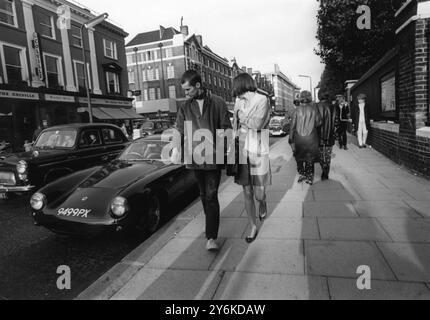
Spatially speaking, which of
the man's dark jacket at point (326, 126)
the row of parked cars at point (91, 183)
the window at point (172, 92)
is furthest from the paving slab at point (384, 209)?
the window at point (172, 92)

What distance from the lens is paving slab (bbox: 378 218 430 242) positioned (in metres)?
3.18

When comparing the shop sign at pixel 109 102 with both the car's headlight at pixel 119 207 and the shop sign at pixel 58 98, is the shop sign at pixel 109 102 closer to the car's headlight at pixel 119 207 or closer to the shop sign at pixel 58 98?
the shop sign at pixel 58 98

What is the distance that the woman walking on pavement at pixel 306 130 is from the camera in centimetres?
552

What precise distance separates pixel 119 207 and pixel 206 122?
139cm

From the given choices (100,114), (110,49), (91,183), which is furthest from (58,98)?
(91,183)

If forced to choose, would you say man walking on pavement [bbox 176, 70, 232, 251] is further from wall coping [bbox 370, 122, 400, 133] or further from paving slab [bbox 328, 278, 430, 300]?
wall coping [bbox 370, 122, 400, 133]

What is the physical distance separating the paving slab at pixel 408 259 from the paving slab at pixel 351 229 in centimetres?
23

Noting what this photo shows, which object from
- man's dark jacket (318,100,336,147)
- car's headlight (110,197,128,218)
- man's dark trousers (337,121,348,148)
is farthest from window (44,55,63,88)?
car's headlight (110,197,128,218)

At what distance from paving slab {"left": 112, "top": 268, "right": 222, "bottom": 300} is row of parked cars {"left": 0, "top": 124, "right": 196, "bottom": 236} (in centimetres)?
88

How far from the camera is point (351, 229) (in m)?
3.53

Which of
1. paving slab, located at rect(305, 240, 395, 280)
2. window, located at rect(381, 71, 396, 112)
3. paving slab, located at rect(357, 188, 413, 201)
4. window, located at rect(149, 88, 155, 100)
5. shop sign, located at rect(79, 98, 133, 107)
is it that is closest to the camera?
paving slab, located at rect(305, 240, 395, 280)

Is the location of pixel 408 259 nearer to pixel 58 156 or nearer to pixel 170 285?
pixel 170 285

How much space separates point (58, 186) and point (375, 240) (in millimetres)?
3961
